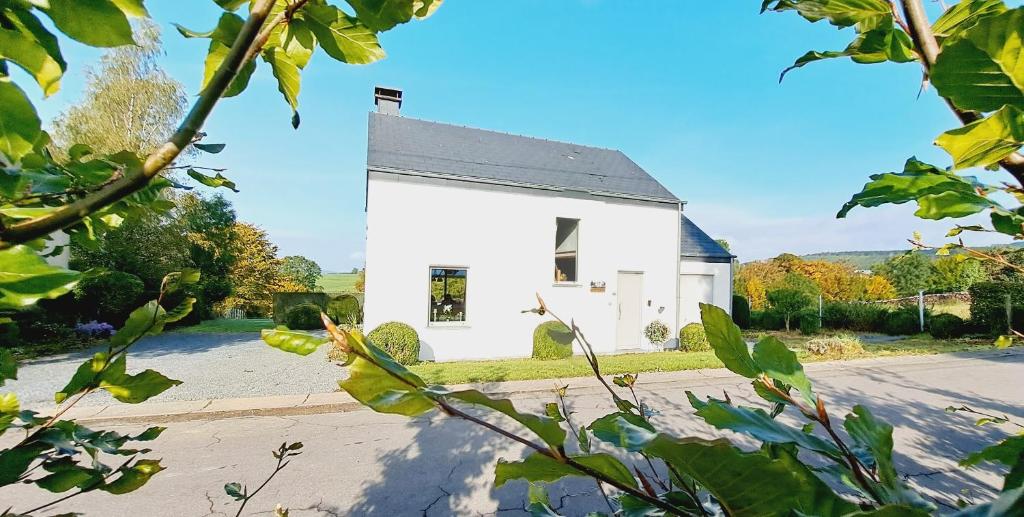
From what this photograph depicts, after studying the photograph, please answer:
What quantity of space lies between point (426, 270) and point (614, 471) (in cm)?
961

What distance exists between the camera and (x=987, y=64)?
0.40 meters

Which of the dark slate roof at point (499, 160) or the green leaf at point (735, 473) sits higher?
the dark slate roof at point (499, 160)

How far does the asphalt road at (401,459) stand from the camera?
11.2 ft

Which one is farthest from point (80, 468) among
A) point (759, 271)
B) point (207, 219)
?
point (759, 271)

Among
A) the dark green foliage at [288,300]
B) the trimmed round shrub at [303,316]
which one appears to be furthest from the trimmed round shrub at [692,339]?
the dark green foliage at [288,300]

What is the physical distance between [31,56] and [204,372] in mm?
10171

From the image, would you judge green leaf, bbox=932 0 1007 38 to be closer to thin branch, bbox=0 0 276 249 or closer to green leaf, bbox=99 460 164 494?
thin branch, bbox=0 0 276 249

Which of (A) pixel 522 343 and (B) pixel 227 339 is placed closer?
(A) pixel 522 343

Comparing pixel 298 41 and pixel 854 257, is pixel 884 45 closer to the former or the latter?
pixel 298 41

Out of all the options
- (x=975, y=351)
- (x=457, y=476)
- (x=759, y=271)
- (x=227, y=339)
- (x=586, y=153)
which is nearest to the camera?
(x=457, y=476)

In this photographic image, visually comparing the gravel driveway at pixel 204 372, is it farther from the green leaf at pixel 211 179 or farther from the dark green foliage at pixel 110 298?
the green leaf at pixel 211 179

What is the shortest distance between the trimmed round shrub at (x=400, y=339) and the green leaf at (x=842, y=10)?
8551 millimetres

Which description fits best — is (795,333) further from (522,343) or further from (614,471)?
(614,471)

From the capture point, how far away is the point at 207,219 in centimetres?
1981
